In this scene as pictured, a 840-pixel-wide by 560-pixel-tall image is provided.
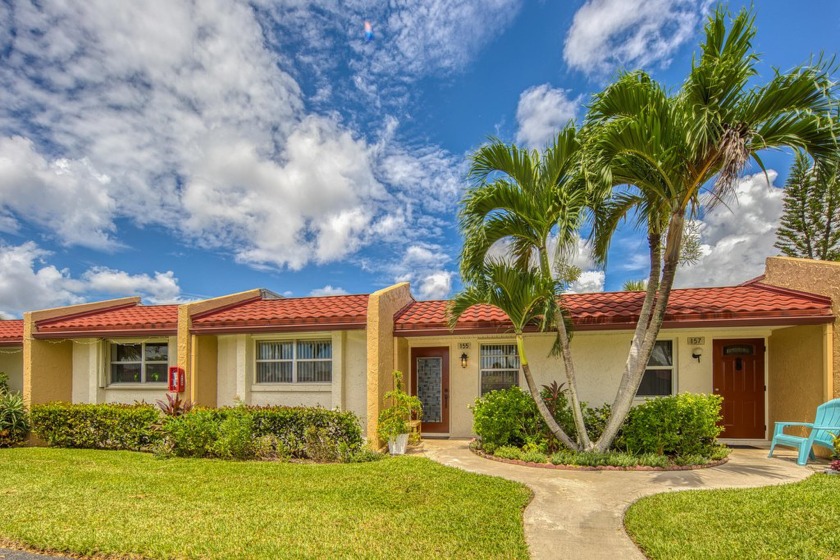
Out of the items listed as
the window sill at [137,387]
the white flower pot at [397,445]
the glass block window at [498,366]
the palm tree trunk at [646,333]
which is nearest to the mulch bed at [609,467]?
the palm tree trunk at [646,333]

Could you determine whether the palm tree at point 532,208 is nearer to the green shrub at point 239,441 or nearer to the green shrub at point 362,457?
the green shrub at point 362,457

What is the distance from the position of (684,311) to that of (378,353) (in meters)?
Answer: 6.63

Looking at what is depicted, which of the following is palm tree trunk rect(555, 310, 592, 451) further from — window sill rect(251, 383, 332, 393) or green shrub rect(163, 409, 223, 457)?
A: green shrub rect(163, 409, 223, 457)

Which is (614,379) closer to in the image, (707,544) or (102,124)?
(707,544)

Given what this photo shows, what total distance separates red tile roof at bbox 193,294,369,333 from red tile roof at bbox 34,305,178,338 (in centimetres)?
121

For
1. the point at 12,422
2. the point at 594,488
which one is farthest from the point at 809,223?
the point at 12,422

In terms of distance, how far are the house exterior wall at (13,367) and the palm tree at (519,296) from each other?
51.6 feet

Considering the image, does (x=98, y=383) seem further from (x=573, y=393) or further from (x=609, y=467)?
(x=609, y=467)

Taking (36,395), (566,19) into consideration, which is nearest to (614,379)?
(566,19)

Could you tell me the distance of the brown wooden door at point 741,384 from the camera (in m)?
11.1

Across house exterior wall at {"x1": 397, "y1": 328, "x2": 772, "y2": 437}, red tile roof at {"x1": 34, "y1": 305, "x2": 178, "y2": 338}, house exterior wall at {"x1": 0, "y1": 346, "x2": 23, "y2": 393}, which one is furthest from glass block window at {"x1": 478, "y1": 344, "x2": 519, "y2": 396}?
house exterior wall at {"x1": 0, "y1": 346, "x2": 23, "y2": 393}

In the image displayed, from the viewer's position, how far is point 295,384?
1212cm

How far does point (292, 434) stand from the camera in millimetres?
9703

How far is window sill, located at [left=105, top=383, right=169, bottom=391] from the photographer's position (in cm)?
1326
